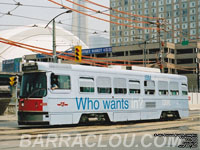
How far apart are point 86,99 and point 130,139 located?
20.5 ft

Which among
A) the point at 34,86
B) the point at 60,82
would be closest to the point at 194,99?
the point at 60,82

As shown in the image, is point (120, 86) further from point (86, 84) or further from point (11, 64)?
point (11, 64)

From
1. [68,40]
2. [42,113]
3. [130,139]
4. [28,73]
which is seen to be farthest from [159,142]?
[68,40]

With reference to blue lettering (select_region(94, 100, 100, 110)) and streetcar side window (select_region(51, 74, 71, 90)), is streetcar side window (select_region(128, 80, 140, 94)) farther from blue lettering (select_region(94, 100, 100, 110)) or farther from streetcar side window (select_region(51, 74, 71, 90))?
streetcar side window (select_region(51, 74, 71, 90))

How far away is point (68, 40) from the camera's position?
447 feet

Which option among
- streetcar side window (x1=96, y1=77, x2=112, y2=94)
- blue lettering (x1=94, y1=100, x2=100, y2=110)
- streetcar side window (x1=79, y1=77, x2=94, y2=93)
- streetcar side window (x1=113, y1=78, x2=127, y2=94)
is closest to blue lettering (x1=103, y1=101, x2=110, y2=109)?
blue lettering (x1=94, y1=100, x2=100, y2=110)

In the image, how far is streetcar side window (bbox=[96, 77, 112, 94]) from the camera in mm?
19047

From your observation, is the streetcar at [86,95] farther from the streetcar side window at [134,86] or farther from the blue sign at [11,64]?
the blue sign at [11,64]

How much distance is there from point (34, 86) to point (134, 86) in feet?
20.6

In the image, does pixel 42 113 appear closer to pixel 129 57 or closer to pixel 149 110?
pixel 149 110

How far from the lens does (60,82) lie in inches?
687

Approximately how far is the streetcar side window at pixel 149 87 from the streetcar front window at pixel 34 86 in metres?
7.09

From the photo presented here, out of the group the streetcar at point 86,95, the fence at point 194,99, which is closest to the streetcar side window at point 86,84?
the streetcar at point 86,95

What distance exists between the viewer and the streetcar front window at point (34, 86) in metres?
17.0
